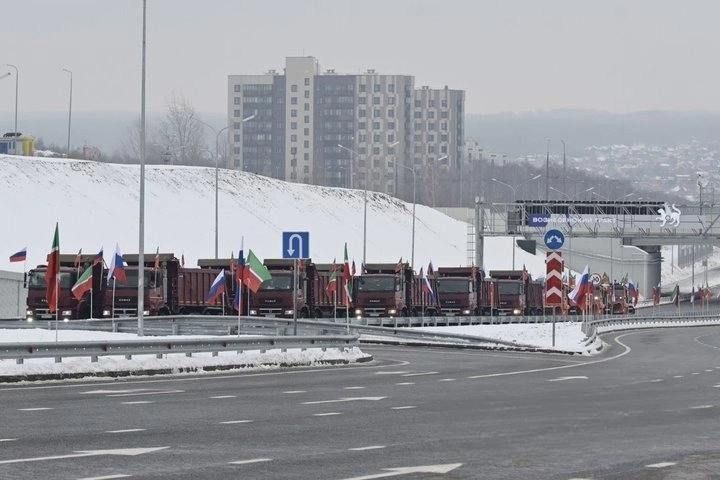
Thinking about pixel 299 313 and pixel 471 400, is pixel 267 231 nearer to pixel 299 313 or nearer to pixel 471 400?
pixel 299 313

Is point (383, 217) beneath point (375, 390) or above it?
above

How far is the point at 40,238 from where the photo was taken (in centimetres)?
11981

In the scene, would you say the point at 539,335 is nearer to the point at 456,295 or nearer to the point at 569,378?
the point at 456,295

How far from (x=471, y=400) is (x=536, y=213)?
8393 centimetres

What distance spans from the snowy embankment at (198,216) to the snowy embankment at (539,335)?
148 feet

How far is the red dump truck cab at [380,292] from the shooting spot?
68.0 metres

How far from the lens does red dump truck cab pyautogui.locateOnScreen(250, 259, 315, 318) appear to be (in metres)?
63.5

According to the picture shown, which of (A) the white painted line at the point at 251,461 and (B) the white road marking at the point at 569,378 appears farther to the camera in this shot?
(B) the white road marking at the point at 569,378

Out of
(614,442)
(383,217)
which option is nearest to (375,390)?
(614,442)

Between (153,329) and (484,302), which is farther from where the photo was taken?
(484,302)

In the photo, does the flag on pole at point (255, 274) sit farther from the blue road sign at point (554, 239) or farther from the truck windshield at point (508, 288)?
the truck windshield at point (508, 288)

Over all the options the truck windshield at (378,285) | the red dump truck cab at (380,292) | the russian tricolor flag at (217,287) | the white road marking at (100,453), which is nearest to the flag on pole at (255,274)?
the russian tricolor flag at (217,287)

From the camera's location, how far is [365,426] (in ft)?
64.1

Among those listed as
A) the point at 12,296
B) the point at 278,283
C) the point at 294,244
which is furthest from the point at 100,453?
the point at 12,296
